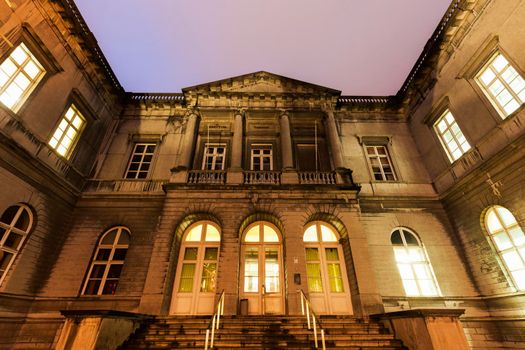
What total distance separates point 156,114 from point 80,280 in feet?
28.2

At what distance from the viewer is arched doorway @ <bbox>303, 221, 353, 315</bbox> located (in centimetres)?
891

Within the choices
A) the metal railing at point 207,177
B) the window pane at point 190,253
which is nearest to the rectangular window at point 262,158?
the metal railing at point 207,177

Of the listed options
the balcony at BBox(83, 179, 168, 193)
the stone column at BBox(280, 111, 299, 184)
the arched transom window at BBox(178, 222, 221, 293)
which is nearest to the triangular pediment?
the stone column at BBox(280, 111, 299, 184)

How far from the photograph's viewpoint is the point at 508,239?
8.11 meters

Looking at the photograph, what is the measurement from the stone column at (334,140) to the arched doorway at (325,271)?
120 inches

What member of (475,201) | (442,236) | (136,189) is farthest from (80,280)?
(475,201)

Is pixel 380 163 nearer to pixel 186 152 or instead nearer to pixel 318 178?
pixel 318 178

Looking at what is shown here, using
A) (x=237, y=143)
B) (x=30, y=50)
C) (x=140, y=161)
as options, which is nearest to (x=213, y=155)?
(x=237, y=143)

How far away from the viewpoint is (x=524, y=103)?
7.75 m

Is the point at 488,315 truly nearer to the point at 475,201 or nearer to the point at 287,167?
the point at 475,201

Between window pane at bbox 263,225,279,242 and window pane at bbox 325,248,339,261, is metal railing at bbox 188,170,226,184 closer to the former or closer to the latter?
window pane at bbox 263,225,279,242

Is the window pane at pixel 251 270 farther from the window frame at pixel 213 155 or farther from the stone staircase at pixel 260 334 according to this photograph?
the window frame at pixel 213 155

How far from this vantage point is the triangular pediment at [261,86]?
13461mm

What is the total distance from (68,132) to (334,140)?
12024mm
